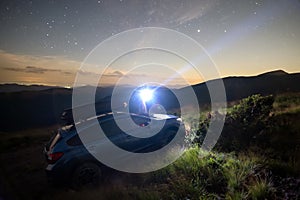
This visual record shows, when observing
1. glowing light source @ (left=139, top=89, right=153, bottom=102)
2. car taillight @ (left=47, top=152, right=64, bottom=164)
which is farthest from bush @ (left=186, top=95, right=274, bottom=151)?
car taillight @ (left=47, top=152, right=64, bottom=164)

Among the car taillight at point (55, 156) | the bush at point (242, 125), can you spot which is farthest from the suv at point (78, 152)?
the bush at point (242, 125)

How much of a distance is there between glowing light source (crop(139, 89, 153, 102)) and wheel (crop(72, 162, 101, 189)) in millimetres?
2858

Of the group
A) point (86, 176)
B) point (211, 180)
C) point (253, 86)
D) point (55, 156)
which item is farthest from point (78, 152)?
point (253, 86)

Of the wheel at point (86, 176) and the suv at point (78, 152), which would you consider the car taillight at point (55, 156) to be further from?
the wheel at point (86, 176)

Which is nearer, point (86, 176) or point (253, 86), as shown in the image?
point (86, 176)

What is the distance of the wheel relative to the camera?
496cm

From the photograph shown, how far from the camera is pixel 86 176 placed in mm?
5078

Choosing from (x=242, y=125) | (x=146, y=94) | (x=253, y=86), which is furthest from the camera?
(x=253, y=86)

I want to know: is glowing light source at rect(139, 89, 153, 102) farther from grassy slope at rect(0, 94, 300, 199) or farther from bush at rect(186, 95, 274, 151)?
grassy slope at rect(0, 94, 300, 199)

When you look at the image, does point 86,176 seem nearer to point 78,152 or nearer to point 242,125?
point 78,152

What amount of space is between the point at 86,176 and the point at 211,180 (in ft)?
9.12

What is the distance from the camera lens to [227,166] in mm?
4719

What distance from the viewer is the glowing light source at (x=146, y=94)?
7.26 m

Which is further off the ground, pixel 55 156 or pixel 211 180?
pixel 55 156
